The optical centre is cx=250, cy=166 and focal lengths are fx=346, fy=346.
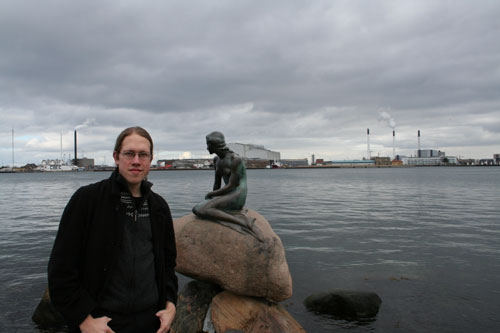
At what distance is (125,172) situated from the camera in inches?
108

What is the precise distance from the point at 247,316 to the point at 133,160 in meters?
4.73

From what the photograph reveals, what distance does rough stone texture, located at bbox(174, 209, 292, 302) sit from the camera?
6.21 metres

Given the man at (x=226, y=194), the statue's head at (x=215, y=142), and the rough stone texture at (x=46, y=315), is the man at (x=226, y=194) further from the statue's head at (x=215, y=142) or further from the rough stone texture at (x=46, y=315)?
the rough stone texture at (x=46, y=315)

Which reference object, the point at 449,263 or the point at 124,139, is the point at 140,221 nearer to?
the point at 124,139

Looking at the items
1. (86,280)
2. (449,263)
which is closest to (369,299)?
(449,263)

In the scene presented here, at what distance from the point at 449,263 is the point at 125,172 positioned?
12.0 metres

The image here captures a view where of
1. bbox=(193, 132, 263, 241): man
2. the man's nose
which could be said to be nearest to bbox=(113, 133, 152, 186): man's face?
the man's nose

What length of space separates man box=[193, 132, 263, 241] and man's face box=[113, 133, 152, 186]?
3937 mm

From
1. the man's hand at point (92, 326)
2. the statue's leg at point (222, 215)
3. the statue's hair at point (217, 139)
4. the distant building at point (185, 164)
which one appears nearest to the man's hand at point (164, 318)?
the man's hand at point (92, 326)

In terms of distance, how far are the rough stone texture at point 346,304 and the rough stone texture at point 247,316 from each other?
1.76 meters

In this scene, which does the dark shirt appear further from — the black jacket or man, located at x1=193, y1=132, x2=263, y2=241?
man, located at x1=193, y1=132, x2=263, y2=241

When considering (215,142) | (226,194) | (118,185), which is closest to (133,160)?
(118,185)

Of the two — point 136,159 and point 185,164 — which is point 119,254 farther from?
point 185,164

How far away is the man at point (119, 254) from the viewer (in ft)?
8.07
